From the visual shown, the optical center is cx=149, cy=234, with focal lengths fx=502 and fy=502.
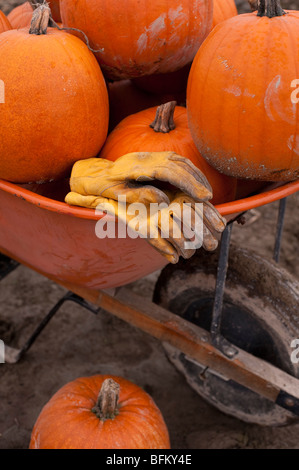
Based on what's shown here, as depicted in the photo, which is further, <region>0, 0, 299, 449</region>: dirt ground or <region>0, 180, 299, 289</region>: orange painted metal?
<region>0, 0, 299, 449</region>: dirt ground

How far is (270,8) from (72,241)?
833 mm

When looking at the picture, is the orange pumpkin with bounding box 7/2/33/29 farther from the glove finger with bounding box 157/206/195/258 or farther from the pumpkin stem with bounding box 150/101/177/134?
the glove finger with bounding box 157/206/195/258

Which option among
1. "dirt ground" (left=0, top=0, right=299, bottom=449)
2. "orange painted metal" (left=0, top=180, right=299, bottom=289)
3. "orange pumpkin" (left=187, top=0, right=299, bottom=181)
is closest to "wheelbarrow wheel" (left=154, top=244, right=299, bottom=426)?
"dirt ground" (left=0, top=0, right=299, bottom=449)

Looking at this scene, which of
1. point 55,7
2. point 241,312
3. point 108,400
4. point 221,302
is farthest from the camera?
point 241,312

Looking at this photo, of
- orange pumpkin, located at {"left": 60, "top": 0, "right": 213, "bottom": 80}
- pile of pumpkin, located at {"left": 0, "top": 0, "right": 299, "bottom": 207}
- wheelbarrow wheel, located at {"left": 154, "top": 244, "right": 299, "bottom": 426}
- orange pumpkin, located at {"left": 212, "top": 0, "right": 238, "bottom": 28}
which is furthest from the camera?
wheelbarrow wheel, located at {"left": 154, "top": 244, "right": 299, "bottom": 426}

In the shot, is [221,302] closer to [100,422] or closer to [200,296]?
[200,296]

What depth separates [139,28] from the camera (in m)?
1.44

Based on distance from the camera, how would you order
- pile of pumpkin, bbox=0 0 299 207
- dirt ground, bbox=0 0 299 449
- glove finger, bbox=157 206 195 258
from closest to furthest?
glove finger, bbox=157 206 195 258 < pile of pumpkin, bbox=0 0 299 207 < dirt ground, bbox=0 0 299 449

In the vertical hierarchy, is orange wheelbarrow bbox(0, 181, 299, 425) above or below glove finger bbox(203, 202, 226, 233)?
below

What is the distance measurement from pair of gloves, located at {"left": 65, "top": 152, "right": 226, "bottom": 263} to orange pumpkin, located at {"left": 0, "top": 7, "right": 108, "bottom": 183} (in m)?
0.14

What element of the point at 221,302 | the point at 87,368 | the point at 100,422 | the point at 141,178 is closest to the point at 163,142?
the point at 141,178

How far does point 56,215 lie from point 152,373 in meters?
1.27

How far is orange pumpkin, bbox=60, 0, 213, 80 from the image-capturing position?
143 centimetres

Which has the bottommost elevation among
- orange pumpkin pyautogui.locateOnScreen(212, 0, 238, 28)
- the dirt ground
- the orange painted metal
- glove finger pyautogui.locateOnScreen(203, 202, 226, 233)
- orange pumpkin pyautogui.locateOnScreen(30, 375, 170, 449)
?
the dirt ground
